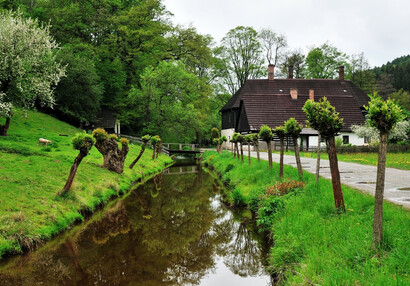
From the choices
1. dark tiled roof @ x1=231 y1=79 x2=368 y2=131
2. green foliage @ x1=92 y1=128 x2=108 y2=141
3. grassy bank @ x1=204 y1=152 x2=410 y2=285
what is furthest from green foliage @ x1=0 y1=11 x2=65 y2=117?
dark tiled roof @ x1=231 y1=79 x2=368 y2=131

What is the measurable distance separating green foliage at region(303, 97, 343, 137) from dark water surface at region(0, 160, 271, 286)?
341cm

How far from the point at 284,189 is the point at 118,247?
17.9ft

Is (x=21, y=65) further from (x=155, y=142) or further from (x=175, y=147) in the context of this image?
(x=175, y=147)

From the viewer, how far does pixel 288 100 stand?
4116 centimetres

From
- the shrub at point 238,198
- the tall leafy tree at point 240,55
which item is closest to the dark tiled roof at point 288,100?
the tall leafy tree at point 240,55

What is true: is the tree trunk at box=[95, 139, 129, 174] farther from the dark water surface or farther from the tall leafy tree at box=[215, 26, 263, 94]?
the tall leafy tree at box=[215, 26, 263, 94]

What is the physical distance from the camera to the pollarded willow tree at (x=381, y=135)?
4980mm

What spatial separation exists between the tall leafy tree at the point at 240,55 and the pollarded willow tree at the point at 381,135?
49627 millimetres

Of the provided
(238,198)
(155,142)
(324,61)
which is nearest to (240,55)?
(324,61)

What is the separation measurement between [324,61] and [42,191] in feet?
185

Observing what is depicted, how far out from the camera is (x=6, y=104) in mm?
19609

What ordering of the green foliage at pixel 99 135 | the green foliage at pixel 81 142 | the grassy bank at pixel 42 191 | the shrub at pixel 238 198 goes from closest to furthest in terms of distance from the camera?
the grassy bank at pixel 42 191 < the green foliage at pixel 81 142 < the shrub at pixel 238 198 < the green foliage at pixel 99 135

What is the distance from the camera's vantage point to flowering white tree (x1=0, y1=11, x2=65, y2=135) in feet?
65.6

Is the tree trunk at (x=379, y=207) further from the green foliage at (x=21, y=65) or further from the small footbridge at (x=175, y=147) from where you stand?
the small footbridge at (x=175, y=147)
